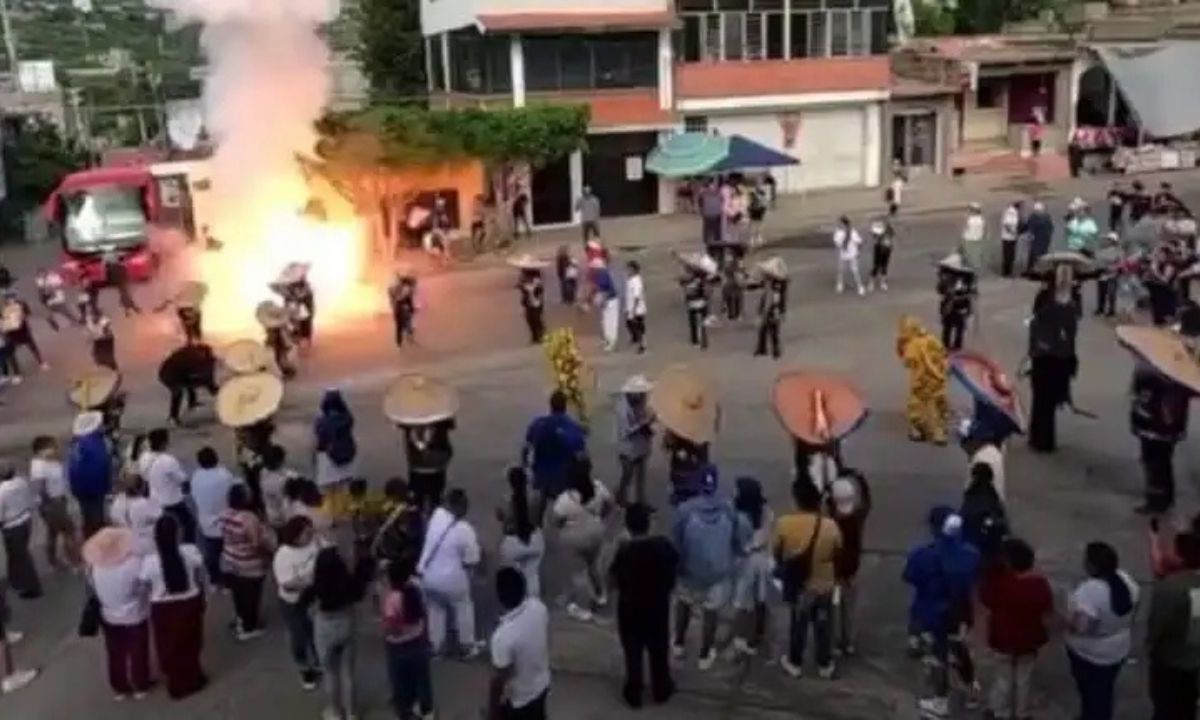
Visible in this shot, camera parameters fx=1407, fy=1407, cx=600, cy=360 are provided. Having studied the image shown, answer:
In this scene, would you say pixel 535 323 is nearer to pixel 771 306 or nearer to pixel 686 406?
pixel 771 306

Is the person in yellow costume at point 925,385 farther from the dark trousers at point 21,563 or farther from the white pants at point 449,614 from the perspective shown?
the dark trousers at point 21,563

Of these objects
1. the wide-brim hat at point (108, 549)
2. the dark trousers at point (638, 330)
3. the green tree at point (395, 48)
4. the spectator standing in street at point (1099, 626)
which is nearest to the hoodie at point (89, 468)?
the wide-brim hat at point (108, 549)

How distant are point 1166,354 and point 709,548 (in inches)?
176

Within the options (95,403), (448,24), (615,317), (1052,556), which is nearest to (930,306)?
(615,317)

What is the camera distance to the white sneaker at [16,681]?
10.5 metres

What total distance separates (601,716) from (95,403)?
672cm

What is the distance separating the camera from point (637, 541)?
884 centimetres

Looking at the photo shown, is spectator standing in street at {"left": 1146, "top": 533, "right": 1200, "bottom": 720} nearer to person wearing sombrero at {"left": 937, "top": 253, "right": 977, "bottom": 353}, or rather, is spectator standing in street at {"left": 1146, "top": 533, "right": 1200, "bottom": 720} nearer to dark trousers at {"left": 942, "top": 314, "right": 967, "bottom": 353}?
person wearing sombrero at {"left": 937, "top": 253, "right": 977, "bottom": 353}

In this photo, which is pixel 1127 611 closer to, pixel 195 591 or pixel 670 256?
pixel 195 591

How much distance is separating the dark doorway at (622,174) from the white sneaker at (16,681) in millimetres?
25531

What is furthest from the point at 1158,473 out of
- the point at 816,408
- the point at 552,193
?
the point at 552,193

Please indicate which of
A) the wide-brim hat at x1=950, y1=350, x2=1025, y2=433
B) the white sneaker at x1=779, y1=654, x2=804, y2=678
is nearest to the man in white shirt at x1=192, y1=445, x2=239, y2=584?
the white sneaker at x1=779, y1=654, x2=804, y2=678

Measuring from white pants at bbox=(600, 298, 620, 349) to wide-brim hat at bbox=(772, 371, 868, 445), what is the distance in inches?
356

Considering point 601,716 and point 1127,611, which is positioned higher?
point 1127,611
